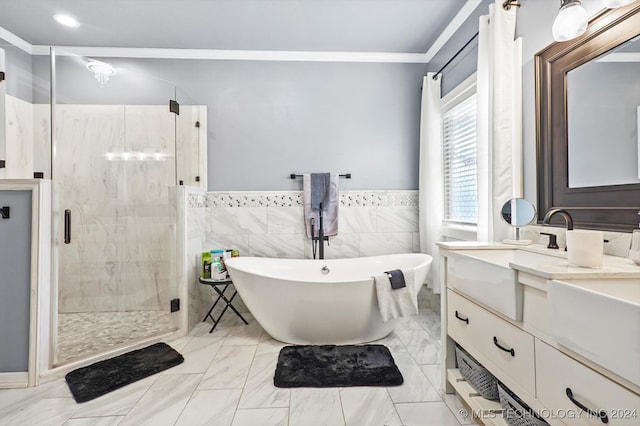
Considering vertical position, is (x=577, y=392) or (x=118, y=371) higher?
(x=577, y=392)

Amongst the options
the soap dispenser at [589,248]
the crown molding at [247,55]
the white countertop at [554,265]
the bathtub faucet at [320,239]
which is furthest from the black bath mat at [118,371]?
the crown molding at [247,55]

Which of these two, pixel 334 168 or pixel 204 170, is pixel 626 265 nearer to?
pixel 334 168

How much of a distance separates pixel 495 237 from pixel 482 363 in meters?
0.82

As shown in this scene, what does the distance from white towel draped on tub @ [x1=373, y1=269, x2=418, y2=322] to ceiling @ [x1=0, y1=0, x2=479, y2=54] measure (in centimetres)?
205

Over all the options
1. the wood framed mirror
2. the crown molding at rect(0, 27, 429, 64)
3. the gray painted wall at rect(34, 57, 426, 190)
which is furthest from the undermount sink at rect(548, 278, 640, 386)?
the crown molding at rect(0, 27, 429, 64)

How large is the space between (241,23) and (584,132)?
2545 mm

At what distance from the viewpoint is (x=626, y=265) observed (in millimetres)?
1122

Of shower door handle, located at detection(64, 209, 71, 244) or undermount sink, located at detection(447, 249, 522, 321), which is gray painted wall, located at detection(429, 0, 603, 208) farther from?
shower door handle, located at detection(64, 209, 71, 244)

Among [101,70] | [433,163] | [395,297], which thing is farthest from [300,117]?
[395,297]

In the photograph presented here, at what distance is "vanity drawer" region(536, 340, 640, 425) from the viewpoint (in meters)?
0.76

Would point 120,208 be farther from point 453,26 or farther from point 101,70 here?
point 453,26

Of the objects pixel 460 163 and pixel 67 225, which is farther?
pixel 460 163

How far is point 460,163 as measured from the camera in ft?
9.18

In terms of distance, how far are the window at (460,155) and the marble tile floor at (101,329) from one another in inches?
105
